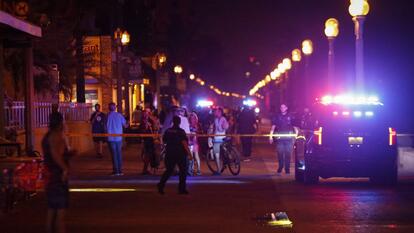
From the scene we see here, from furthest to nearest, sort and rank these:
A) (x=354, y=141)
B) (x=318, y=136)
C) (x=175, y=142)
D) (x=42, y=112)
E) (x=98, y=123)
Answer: (x=98, y=123)
(x=42, y=112)
(x=318, y=136)
(x=354, y=141)
(x=175, y=142)

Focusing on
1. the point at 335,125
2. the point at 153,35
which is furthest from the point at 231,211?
the point at 153,35

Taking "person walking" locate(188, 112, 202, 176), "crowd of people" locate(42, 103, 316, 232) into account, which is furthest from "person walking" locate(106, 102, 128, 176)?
"person walking" locate(188, 112, 202, 176)

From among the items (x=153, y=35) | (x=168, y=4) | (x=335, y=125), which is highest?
(x=168, y=4)

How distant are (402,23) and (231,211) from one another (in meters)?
31.6

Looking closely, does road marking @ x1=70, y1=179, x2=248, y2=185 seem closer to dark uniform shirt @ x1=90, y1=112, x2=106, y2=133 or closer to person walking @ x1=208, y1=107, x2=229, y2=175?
person walking @ x1=208, y1=107, x2=229, y2=175

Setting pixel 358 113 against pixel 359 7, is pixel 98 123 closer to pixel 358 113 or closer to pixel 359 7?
pixel 359 7

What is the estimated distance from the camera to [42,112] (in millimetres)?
23688

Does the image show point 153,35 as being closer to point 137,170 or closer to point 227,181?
point 137,170

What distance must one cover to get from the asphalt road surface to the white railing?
361cm

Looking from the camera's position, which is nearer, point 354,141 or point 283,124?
point 354,141

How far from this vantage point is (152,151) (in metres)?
19.8

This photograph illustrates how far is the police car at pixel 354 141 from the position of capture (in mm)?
16062

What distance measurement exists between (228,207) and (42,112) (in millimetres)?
12310

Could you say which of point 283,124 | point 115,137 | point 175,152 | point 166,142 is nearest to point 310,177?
point 283,124
